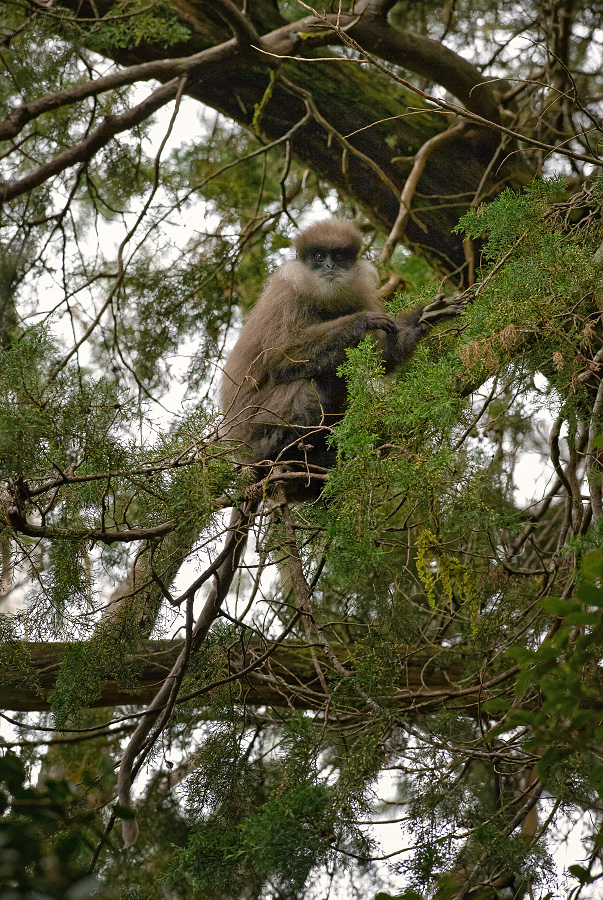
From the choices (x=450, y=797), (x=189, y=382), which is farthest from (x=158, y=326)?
(x=450, y=797)

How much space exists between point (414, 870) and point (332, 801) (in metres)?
0.34

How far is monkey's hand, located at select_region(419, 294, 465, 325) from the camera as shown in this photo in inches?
137

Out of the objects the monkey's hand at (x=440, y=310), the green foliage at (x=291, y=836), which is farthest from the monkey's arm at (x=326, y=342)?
the green foliage at (x=291, y=836)

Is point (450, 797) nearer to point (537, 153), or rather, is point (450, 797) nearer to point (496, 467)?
point (496, 467)

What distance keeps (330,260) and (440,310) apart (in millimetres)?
1037

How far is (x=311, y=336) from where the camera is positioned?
4.04 m

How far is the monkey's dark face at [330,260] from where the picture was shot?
14.3ft

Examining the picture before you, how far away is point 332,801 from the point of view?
2471 millimetres

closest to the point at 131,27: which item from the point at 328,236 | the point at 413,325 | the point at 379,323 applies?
the point at 328,236

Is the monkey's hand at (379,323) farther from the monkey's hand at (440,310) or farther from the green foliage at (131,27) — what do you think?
the green foliage at (131,27)

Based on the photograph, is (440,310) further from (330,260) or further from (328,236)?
(328,236)

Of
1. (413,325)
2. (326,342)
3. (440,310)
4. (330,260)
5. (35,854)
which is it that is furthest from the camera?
(330,260)

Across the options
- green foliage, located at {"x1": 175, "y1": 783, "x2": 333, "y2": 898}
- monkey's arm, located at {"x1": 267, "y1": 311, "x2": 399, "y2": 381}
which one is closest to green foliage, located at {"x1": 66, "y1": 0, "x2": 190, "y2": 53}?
monkey's arm, located at {"x1": 267, "y1": 311, "x2": 399, "y2": 381}

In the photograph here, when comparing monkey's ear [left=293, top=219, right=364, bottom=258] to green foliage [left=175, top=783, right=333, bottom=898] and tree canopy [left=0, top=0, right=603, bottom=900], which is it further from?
green foliage [left=175, top=783, right=333, bottom=898]
